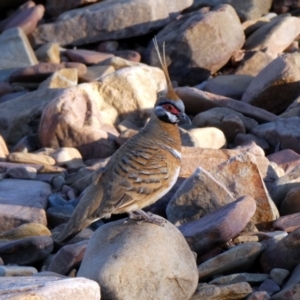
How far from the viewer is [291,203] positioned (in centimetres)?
1062

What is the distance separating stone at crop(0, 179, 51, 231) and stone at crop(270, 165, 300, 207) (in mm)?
2769

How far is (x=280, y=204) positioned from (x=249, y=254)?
201 cm

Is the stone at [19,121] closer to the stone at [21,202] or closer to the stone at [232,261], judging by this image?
the stone at [21,202]

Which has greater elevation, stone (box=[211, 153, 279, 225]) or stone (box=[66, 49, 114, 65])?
stone (box=[211, 153, 279, 225])

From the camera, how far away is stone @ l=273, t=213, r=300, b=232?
386 inches

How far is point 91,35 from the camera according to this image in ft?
63.4

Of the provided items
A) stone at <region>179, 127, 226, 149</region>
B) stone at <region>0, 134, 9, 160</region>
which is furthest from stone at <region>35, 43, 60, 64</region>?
stone at <region>179, 127, 226, 149</region>

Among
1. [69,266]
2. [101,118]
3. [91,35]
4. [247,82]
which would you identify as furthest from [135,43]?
[69,266]

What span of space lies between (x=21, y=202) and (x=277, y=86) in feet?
17.5

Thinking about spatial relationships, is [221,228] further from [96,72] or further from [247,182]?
[96,72]

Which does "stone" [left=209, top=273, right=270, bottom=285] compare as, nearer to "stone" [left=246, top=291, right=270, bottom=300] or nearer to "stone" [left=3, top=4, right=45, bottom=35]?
"stone" [left=246, top=291, right=270, bottom=300]

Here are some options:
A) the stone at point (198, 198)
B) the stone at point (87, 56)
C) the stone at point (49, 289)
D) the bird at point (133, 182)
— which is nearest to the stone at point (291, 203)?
the stone at point (198, 198)

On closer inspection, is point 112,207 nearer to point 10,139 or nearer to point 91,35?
point 10,139

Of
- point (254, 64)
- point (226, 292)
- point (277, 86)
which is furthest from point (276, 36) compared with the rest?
point (226, 292)
